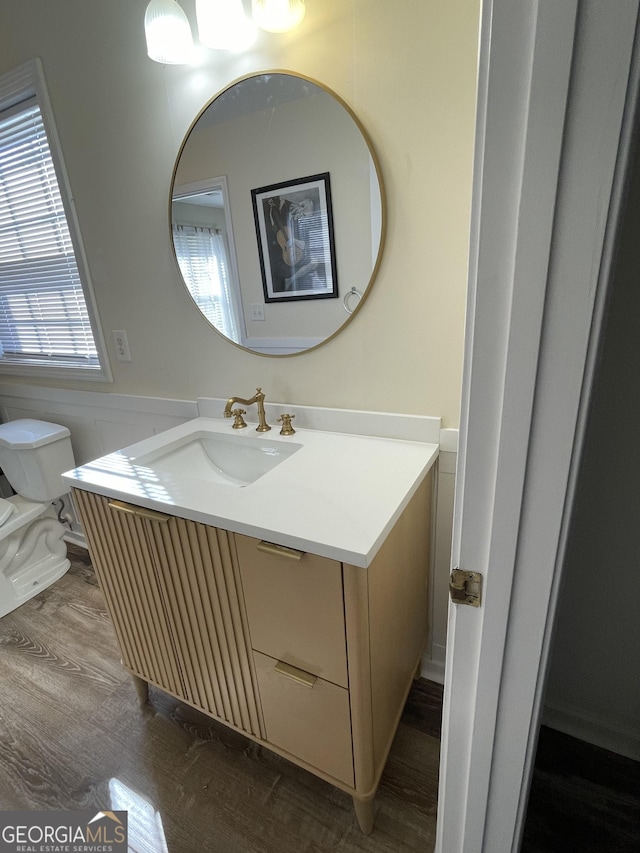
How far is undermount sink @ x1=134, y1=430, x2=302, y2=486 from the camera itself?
1.31 meters

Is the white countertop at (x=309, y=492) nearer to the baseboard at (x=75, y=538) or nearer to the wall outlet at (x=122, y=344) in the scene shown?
the wall outlet at (x=122, y=344)

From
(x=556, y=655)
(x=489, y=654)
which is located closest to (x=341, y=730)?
(x=489, y=654)

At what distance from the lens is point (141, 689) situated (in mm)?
1396

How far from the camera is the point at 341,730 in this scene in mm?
940

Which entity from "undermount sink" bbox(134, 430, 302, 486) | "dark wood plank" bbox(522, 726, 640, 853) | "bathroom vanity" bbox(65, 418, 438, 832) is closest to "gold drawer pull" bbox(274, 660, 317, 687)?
"bathroom vanity" bbox(65, 418, 438, 832)

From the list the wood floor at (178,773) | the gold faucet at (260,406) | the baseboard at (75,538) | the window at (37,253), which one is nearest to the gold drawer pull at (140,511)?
the gold faucet at (260,406)

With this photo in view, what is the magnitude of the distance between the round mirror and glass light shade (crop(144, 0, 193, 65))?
0.14 meters

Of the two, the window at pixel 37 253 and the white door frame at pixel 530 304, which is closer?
the white door frame at pixel 530 304

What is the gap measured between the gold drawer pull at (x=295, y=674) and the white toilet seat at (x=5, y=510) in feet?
5.13

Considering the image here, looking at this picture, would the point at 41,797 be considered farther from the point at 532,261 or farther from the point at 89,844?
the point at 532,261

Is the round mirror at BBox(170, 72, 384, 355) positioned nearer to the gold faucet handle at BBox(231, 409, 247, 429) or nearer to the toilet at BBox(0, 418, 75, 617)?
the gold faucet handle at BBox(231, 409, 247, 429)

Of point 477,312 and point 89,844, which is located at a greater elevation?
point 477,312

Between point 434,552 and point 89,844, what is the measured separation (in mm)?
Result: 1201

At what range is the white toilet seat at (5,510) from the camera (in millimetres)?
1829
